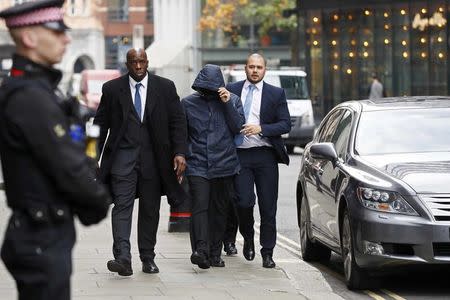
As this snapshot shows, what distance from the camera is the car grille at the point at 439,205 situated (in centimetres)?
988

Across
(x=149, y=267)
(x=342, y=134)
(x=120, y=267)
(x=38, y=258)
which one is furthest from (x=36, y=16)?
(x=342, y=134)

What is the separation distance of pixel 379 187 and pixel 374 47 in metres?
39.7

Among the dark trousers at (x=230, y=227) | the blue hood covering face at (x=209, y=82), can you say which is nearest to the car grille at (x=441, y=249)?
the blue hood covering face at (x=209, y=82)

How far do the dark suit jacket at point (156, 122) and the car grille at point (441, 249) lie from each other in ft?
6.81

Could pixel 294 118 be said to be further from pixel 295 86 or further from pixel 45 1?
pixel 45 1

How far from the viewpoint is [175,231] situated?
14398mm

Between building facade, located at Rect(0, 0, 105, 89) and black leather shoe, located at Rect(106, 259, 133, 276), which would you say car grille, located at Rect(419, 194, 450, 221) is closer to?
black leather shoe, located at Rect(106, 259, 133, 276)

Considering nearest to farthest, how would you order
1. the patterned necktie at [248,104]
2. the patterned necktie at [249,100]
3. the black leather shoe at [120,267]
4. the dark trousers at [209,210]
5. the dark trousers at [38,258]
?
1. the dark trousers at [38,258]
2. the black leather shoe at [120,267]
3. the dark trousers at [209,210]
4. the patterned necktie at [248,104]
5. the patterned necktie at [249,100]

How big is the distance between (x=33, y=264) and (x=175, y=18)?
6939cm

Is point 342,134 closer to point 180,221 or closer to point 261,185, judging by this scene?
point 261,185

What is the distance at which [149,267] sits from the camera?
1086 centimetres

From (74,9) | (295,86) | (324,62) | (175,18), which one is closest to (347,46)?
(324,62)

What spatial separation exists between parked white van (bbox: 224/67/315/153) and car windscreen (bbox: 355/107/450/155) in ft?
71.1

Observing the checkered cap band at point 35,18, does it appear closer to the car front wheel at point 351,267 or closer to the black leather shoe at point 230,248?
the car front wheel at point 351,267
